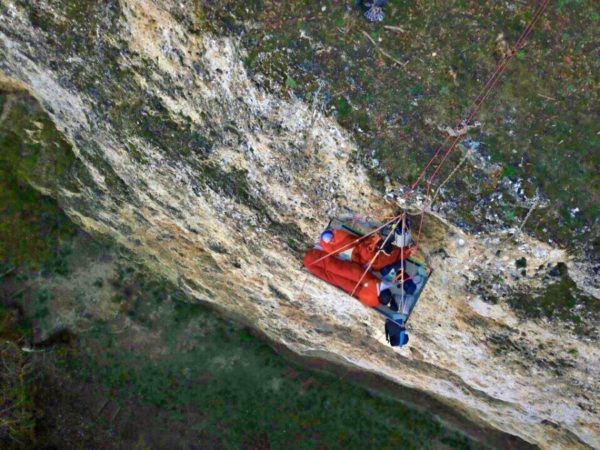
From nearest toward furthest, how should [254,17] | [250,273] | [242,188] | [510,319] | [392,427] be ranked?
[254,17] < [510,319] < [242,188] < [250,273] < [392,427]

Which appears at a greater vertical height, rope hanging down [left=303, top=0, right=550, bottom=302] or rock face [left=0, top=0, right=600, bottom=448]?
rope hanging down [left=303, top=0, right=550, bottom=302]

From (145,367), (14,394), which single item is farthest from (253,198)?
(14,394)

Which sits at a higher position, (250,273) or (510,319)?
(510,319)

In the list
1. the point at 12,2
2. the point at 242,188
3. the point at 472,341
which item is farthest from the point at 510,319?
the point at 12,2

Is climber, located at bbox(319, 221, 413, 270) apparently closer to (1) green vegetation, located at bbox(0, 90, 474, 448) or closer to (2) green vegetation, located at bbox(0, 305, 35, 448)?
(1) green vegetation, located at bbox(0, 90, 474, 448)

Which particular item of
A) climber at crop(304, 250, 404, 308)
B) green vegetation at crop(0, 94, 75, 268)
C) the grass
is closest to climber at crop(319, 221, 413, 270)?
climber at crop(304, 250, 404, 308)

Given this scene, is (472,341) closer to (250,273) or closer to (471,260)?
(471,260)

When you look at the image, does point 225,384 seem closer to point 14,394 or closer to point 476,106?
point 14,394

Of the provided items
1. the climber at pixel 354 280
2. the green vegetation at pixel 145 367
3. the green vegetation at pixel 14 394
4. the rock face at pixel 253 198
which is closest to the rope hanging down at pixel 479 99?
the rock face at pixel 253 198
